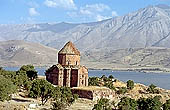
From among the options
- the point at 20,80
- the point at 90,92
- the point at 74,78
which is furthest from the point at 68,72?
the point at 20,80

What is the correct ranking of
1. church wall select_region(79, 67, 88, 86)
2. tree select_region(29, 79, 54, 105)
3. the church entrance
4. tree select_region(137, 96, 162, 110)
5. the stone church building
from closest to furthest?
tree select_region(137, 96, 162, 110), tree select_region(29, 79, 54, 105), the stone church building, the church entrance, church wall select_region(79, 67, 88, 86)

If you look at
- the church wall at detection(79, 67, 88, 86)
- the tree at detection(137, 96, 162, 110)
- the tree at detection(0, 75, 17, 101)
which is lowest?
the tree at detection(137, 96, 162, 110)

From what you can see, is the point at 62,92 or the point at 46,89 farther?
the point at 62,92

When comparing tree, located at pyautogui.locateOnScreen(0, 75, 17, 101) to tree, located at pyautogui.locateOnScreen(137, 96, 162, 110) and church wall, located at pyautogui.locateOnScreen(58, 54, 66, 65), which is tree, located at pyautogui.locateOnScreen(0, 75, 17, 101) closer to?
church wall, located at pyautogui.locateOnScreen(58, 54, 66, 65)

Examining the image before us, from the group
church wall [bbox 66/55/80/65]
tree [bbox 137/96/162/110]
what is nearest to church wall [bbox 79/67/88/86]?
church wall [bbox 66/55/80/65]

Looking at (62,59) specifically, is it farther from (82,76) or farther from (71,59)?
(82,76)

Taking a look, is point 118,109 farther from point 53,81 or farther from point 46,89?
point 53,81

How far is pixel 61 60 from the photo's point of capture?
64.9 m

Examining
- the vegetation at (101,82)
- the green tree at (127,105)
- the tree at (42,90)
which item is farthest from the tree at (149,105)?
the vegetation at (101,82)

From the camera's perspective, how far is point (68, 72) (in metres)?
63.1

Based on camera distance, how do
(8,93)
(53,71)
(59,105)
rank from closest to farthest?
(59,105) → (8,93) → (53,71)

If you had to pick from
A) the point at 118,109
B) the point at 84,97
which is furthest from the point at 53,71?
the point at 118,109

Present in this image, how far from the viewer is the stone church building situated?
63000 mm

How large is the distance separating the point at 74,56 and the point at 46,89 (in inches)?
623
